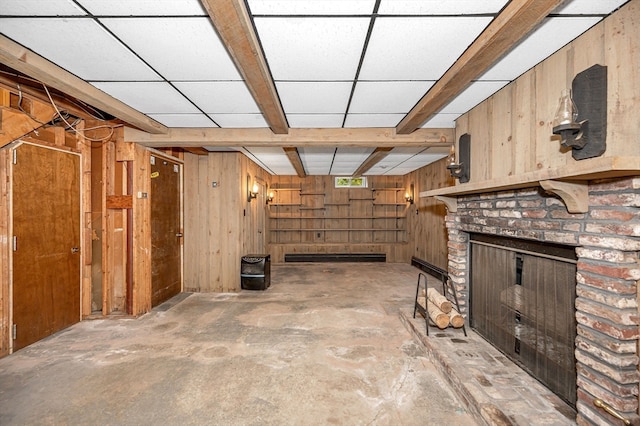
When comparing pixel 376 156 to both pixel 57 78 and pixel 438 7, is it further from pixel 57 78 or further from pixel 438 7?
pixel 57 78

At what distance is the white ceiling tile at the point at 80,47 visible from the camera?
5.19 feet

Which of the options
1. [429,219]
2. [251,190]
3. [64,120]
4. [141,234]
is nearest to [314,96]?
[64,120]

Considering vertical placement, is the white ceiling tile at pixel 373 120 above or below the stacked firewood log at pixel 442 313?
above

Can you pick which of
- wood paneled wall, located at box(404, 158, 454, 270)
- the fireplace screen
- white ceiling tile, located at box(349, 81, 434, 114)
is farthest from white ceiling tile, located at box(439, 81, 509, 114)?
wood paneled wall, located at box(404, 158, 454, 270)

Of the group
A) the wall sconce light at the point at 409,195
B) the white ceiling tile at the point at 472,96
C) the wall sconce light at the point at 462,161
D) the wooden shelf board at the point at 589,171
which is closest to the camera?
the wooden shelf board at the point at 589,171

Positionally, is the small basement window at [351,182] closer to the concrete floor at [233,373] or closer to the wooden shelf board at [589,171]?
the concrete floor at [233,373]

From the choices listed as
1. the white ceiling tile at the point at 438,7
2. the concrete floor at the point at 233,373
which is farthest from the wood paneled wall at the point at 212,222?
the white ceiling tile at the point at 438,7

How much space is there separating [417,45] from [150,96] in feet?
8.06

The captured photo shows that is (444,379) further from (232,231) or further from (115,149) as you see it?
(115,149)

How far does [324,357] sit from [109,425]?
168cm

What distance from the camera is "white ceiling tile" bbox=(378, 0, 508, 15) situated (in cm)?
139

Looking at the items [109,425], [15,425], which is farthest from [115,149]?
[109,425]

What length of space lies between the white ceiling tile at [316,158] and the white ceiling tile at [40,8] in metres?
3.45

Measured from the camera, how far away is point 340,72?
2.10m
